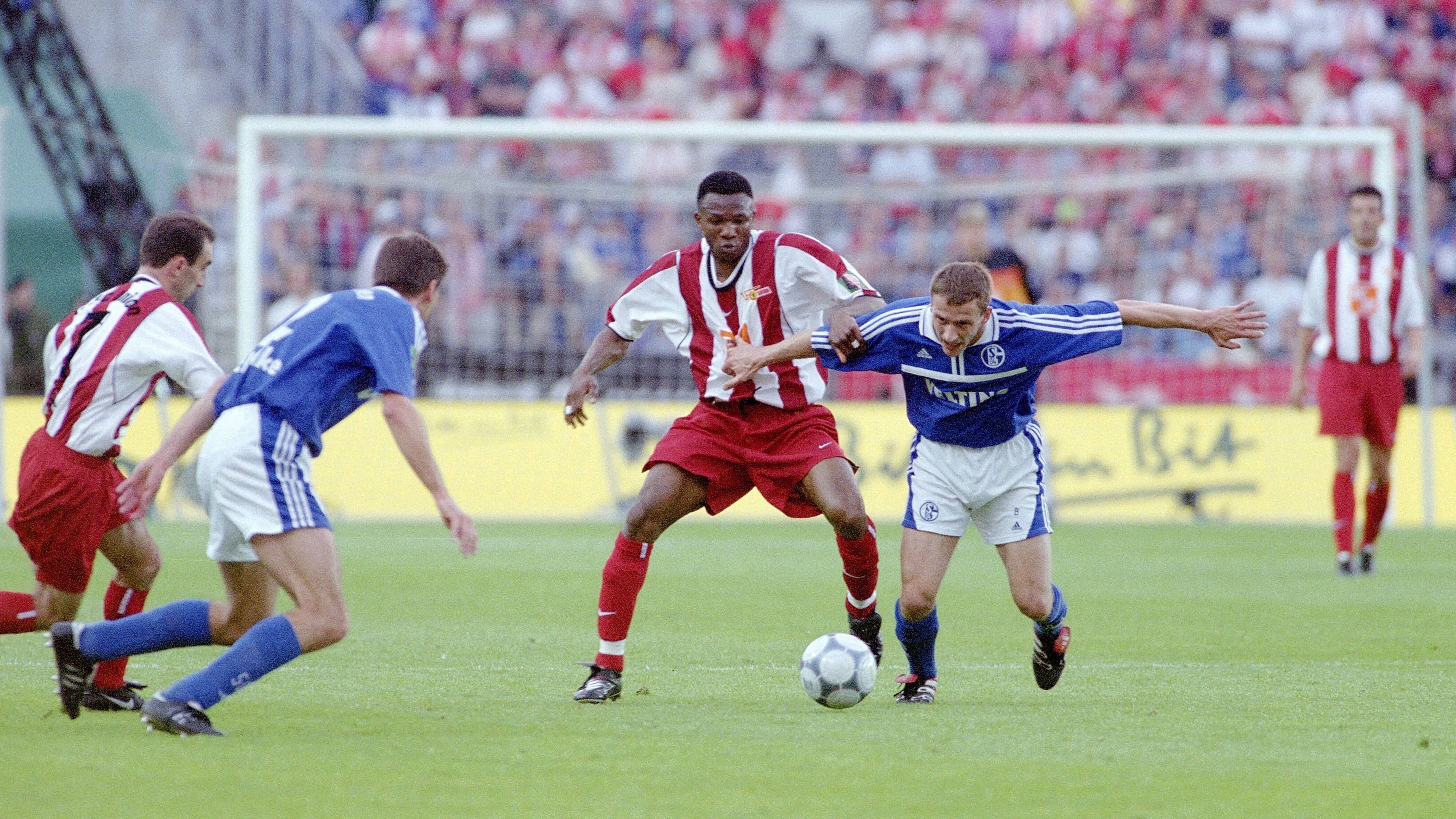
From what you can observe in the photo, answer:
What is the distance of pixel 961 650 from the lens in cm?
761

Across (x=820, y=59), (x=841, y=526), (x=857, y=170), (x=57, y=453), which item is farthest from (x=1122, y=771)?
(x=820, y=59)

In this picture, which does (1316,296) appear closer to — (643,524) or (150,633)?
(643,524)

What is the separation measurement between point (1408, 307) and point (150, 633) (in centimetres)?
888

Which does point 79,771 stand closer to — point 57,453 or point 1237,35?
point 57,453

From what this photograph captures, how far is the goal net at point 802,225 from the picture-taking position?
16609 mm

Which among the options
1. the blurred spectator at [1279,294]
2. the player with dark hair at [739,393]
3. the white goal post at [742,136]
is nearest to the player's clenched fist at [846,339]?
the player with dark hair at [739,393]

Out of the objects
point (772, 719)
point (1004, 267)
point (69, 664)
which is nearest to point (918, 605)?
point (772, 719)

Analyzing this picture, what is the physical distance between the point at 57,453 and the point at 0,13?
47.1ft

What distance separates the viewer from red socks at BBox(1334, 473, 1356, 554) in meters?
11.2

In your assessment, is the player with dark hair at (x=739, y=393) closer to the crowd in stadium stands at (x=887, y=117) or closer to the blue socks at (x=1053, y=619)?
the blue socks at (x=1053, y=619)

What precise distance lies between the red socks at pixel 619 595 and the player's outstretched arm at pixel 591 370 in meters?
0.51

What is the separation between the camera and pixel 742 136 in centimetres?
1509

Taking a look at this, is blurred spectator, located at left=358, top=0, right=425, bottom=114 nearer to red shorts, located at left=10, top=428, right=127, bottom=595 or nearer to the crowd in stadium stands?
the crowd in stadium stands

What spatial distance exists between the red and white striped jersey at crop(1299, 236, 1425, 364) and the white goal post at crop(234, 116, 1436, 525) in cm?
334
